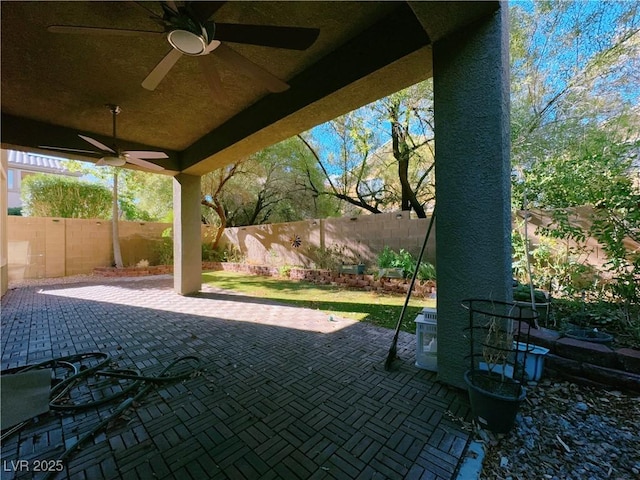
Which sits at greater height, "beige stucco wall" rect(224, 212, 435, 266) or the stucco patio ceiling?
the stucco patio ceiling

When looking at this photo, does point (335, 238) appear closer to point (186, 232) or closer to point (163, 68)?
point (186, 232)

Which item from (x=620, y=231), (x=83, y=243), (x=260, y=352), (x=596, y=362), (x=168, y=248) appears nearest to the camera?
(x=596, y=362)

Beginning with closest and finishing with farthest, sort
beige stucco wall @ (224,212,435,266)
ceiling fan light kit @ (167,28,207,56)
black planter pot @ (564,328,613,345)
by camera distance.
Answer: ceiling fan light kit @ (167,28,207,56) → black planter pot @ (564,328,613,345) → beige stucco wall @ (224,212,435,266)

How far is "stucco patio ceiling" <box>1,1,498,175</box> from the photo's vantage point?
2.24m

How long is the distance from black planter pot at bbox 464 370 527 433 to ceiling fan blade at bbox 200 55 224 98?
3.11 metres

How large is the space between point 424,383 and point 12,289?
373 inches

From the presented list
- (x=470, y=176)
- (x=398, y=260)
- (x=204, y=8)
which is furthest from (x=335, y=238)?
(x=204, y=8)

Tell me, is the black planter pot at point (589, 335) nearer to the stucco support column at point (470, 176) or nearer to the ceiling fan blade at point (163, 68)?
the stucco support column at point (470, 176)

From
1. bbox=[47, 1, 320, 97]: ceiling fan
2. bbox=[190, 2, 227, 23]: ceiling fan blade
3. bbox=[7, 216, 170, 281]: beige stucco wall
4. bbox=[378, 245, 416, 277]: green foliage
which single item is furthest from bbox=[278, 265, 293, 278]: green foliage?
bbox=[190, 2, 227, 23]: ceiling fan blade

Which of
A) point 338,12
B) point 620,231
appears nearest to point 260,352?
point 338,12

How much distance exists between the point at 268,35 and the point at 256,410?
111 inches

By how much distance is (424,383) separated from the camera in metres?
2.32

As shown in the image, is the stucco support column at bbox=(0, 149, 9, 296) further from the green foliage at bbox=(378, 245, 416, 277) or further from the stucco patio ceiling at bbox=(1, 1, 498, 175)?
the green foliage at bbox=(378, 245, 416, 277)

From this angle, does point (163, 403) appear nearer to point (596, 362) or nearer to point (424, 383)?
point (424, 383)
